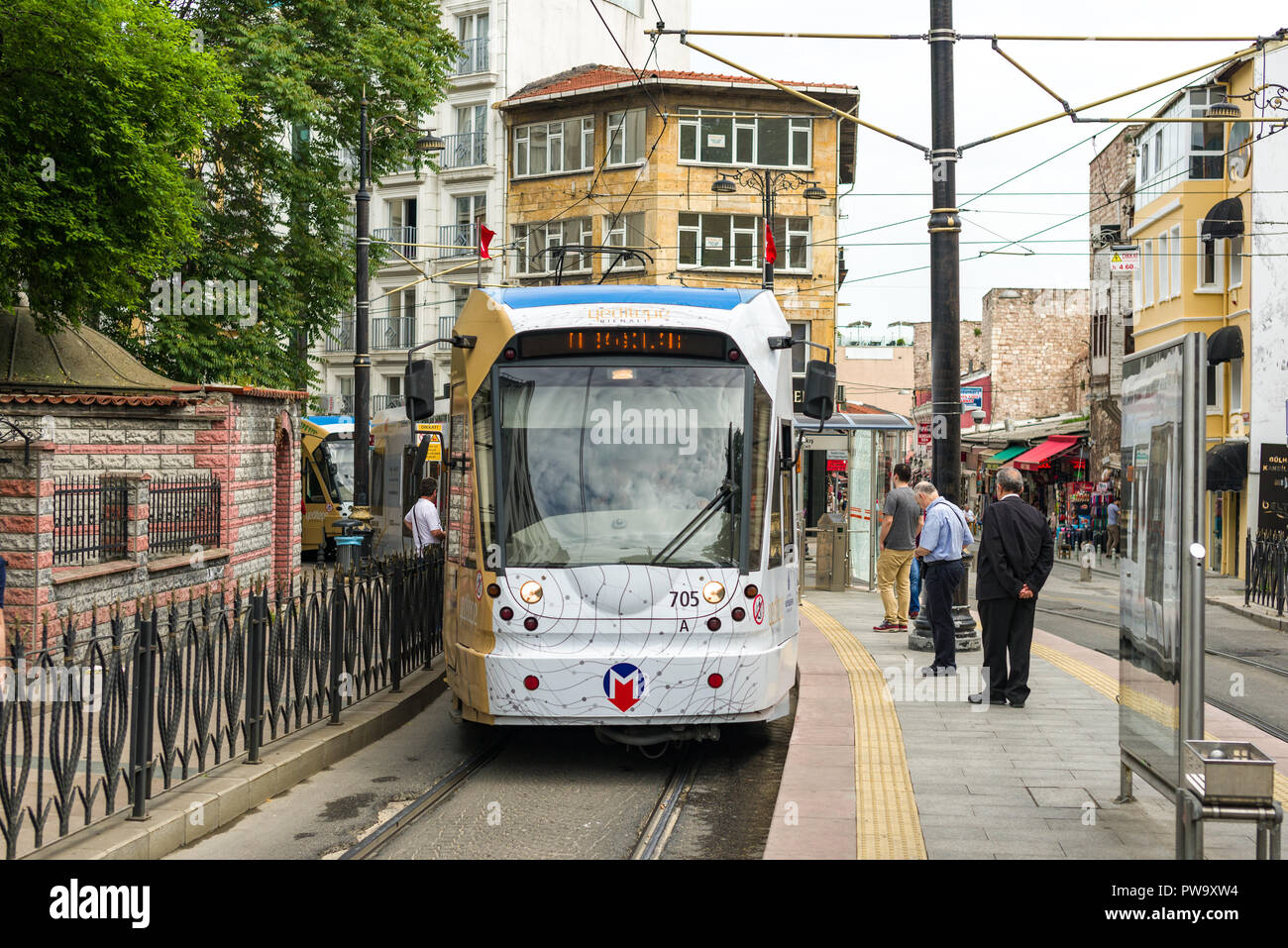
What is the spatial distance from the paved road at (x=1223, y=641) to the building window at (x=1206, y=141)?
12256 mm

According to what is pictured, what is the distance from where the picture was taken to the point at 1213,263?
36438mm

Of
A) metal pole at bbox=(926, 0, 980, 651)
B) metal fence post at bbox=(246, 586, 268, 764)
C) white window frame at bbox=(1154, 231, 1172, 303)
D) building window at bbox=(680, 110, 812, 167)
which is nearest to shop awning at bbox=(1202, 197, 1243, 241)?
white window frame at bbox=(1154, 231, 1172, 303)

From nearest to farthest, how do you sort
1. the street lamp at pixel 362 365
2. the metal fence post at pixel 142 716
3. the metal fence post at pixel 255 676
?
the metal fence post at pixel 142 716
the metal fence post at pixel 255 676
the street lamp at pixel 362 365

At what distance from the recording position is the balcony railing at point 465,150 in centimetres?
5100

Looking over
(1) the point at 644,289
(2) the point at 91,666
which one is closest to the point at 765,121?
(1) the point at 644,289

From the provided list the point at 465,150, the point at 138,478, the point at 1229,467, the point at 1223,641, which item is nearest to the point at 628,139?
the point at 465,150

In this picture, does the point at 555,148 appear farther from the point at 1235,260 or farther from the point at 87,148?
the point at 87,148

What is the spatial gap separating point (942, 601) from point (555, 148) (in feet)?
128

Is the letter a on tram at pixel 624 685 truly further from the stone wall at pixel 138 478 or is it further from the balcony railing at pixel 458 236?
the balcony railing at pixel 458 236

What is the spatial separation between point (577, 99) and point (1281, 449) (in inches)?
1079

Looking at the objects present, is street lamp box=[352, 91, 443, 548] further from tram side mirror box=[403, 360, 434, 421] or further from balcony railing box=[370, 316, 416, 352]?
balcony railing box=[370, 316, 416, 352]

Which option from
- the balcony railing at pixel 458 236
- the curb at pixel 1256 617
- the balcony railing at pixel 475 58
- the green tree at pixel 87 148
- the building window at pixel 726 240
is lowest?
the curb at pixel 1256 617

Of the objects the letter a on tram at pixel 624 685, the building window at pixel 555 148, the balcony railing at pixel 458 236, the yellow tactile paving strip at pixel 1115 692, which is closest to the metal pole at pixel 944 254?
the yellow tactile paving strip at pixel 1115 692

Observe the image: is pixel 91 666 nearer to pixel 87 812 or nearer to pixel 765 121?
pixel 87 812
